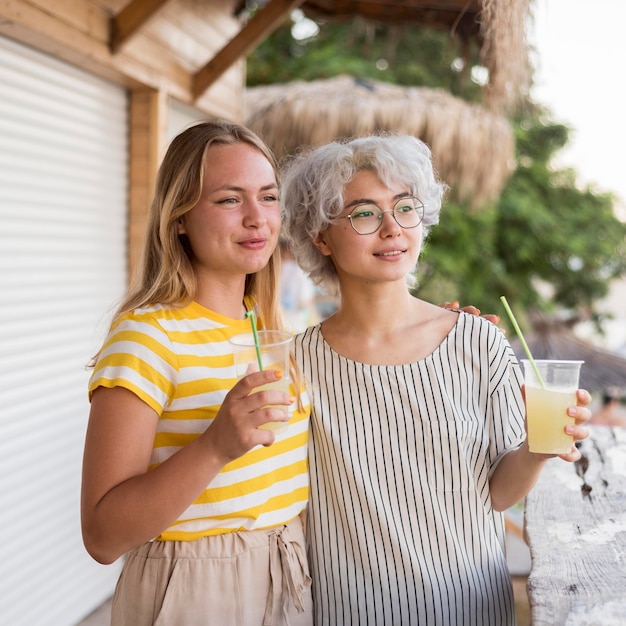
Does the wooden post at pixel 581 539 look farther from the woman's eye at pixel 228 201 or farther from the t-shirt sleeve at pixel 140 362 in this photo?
the woman's eye at pixel 228 201

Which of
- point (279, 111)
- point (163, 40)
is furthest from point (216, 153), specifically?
point (279, 111)

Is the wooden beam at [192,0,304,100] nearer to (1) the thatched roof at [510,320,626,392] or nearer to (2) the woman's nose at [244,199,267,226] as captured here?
(2) the woman's nose at [244,199,267,226]

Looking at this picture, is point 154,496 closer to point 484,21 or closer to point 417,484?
point 417,484

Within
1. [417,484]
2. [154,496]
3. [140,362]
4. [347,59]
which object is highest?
[347,59]

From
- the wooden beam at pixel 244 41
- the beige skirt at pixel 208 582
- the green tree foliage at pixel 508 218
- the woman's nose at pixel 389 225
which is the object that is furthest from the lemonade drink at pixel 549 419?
the green tree foliage at pixel 508 218

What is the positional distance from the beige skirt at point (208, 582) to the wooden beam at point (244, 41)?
Answer: 3.44 m

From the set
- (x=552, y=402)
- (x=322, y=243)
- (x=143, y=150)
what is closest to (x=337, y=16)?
(x=143, y=150)

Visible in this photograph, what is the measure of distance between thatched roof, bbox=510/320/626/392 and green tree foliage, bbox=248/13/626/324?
394 centimetres

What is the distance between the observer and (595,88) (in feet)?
48.1

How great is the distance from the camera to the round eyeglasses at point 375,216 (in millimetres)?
1913

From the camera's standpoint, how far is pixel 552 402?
1583 mm

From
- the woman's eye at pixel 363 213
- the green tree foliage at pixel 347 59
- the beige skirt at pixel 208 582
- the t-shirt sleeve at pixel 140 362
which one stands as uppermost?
the green tree foliage at pixel 347 59

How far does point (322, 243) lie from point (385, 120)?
3.38m

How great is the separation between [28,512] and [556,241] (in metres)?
11.0
